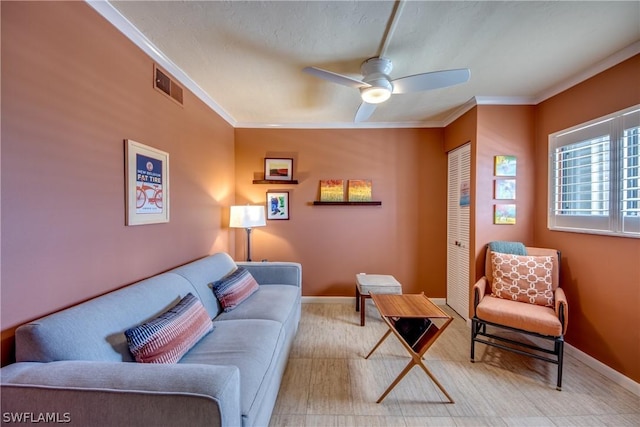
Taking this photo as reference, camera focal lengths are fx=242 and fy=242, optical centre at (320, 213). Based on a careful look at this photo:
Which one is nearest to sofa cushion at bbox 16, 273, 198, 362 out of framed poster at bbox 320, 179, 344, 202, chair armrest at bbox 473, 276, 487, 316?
framed poster at bbox 320, 179, 344, 202

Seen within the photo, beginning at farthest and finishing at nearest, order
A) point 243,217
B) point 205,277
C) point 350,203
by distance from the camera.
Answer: point 350,203, point 243,217, point 205,277

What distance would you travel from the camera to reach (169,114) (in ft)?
6.82

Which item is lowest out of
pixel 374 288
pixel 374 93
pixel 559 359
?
pixel 559 359

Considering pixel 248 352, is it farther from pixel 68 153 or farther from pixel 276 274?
→ pixel 68 153

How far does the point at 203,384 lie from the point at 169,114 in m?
2.08

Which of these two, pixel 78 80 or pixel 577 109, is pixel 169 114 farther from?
pixel 577 109

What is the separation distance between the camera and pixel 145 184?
1.78 metres

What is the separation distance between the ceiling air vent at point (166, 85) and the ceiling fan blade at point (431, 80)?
1.85 metres

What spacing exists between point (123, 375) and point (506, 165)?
11.3 feet

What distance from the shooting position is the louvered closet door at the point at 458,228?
9.51ft

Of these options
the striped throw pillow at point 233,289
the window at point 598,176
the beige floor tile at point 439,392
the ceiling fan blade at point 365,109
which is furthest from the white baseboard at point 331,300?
the ceiling fan blade at point 365,109

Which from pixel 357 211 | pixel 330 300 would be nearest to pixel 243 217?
pixel 357 211

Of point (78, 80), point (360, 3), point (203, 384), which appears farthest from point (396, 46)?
→ point (203, 384)

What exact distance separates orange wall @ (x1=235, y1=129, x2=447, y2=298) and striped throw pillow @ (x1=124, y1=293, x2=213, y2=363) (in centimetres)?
197
